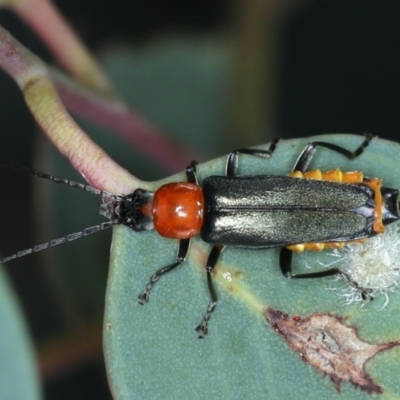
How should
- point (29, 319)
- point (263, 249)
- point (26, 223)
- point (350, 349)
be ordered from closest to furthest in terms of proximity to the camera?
point (350, 349) < point (263, 249) < point (29, 319) < point (26, 223)

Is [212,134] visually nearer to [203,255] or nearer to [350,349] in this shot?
[203,255]

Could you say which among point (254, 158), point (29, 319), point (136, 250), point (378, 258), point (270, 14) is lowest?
point (29, 319)

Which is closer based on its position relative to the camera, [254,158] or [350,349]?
[350,349]

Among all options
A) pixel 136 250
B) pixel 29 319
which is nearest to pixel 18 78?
pixel 136 250

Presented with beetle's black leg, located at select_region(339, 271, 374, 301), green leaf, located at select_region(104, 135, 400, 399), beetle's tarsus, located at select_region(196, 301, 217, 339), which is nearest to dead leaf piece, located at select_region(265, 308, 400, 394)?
green leaf, located at select_region(104, 135, 400, 399)

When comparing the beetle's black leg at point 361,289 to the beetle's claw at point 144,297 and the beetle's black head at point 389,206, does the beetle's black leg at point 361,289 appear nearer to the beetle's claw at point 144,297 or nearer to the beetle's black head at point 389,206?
the beetle's black head at point 389,206

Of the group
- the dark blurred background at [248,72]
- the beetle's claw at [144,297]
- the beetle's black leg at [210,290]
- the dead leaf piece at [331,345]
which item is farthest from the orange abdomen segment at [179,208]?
the dark blurred background at [248,72]
